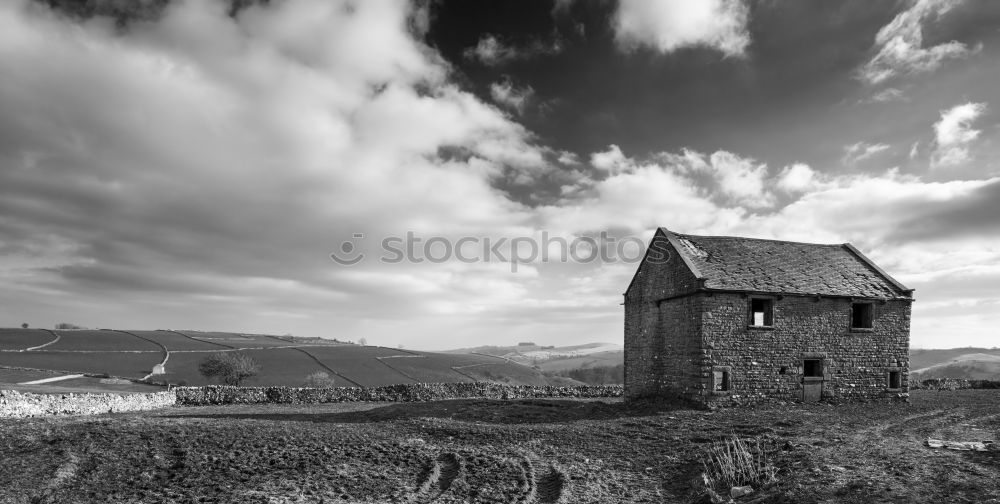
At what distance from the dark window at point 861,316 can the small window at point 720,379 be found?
7.92 m

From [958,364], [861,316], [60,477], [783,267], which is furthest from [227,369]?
[958,364]

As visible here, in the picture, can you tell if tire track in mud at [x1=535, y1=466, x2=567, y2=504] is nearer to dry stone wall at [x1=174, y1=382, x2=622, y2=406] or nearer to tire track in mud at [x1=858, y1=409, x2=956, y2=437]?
tire track in mud at [x1=858, y1=409, x2=956, y2=437]

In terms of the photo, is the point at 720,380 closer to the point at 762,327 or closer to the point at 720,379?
the point at 720,379

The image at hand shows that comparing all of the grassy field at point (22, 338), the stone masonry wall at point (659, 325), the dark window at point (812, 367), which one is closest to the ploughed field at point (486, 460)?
the dark window at point (812, 367)

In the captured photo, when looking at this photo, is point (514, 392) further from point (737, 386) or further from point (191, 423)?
point (191, 423)

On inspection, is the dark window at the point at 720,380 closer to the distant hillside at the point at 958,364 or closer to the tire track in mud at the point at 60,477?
the tire track in mud at the point at 60,477

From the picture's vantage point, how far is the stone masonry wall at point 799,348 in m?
25.6

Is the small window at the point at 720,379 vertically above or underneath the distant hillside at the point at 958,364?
above

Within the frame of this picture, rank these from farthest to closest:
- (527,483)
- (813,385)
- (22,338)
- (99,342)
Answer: (99,342), (22,338), (813,385), (527,483)

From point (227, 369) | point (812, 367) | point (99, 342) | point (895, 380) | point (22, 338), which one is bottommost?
point (99, 342)

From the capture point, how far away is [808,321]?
26984 millimetres

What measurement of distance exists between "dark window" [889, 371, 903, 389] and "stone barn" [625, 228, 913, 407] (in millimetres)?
52

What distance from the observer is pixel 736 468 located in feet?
47.5

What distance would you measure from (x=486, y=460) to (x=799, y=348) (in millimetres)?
18334
